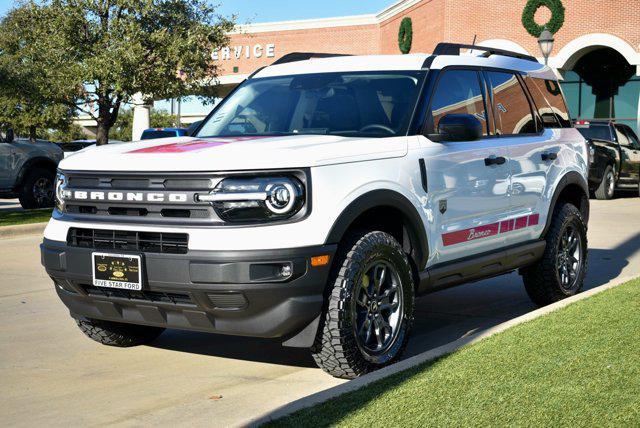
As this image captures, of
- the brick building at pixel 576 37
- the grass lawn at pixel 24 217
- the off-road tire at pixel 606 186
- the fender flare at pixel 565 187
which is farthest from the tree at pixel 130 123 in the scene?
the fender flare at pixel 565 187

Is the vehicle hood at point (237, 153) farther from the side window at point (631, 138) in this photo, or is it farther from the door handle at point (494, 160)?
the side window at point (631, 138)

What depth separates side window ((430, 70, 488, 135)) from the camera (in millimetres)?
6556

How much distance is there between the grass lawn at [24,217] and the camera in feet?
52.3

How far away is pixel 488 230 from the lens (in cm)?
693

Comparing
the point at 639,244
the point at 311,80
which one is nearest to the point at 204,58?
the point at 639,244

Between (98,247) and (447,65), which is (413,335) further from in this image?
(98,247)

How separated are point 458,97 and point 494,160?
0.53 m

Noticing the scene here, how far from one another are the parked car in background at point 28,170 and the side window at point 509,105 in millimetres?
13004

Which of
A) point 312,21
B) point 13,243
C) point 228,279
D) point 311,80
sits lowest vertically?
point 13,243

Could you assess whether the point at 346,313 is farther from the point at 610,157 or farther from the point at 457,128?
the point at 610,157

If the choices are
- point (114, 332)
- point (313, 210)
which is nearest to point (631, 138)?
point (114, 332)

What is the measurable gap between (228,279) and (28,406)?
51.5 inches

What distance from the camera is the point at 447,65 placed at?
6.78 metres

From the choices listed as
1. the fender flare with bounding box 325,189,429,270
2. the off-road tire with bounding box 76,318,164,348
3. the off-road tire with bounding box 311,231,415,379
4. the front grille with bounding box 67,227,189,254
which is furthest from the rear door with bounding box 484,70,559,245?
the front grille with bounding box 67,227,189,254
